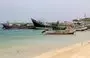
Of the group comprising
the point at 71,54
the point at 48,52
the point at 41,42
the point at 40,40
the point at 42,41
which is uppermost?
the point at 71,54

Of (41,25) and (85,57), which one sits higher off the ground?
(85,57)

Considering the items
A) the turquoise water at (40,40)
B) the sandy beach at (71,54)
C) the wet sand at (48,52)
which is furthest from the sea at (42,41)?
the sandy beach at (71,54)

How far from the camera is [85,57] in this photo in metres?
13.4

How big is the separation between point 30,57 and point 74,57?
3.48 meters

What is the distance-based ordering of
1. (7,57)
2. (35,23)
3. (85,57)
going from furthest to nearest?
(35,23), (7,57), (85,57)

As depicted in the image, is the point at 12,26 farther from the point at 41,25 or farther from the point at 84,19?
the point at 84,19

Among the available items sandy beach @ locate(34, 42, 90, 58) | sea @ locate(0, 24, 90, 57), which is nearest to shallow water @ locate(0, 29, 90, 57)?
sea @ locate(0, 24, 90, 57)

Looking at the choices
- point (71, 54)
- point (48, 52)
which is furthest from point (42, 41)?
point (71, 54)

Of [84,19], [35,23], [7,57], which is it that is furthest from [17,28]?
[7,57]

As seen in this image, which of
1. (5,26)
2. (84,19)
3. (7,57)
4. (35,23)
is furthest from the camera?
(84,19)

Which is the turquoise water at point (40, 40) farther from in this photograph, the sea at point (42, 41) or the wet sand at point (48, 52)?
the wet sand at point (48, 52)

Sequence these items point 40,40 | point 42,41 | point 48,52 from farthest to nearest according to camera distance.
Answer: point 40,40 < point 42,41 < point 48,52

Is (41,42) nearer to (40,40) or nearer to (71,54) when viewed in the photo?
(40,40)

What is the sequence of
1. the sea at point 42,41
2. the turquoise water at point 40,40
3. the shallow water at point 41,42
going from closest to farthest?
1. the shallow water at point 41,42
2. the sea at point 42,41
3. the turquoise water at point 40,40
